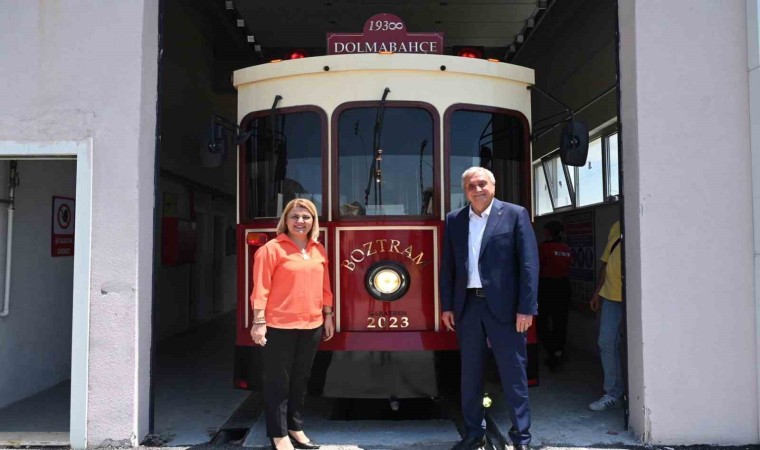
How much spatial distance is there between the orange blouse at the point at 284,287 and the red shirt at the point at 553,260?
3.41 meters

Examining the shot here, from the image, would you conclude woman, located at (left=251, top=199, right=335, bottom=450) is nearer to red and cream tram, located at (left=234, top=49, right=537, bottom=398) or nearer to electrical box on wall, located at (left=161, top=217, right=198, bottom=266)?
red and cream tram, located at (left=234, top=49, right=537, bottom=398)

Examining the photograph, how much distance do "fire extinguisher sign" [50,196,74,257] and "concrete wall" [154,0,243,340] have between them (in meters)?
1.89

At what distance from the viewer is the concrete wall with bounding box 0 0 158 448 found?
4.24 m

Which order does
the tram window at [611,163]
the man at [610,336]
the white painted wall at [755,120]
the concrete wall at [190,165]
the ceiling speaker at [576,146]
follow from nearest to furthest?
1. the white painted wall at [755,120]
2. the ceiling speaker at [576,146]
3. the man at [610,336]
4. the tram window at [611,163]
5. the concrete wall at [190,165]

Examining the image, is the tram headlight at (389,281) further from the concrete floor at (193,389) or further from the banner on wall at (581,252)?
the banner on wall at (581,252)

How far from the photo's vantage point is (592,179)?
821 centimetres

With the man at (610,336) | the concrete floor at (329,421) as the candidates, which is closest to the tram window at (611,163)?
the concrete floor at (329,421)

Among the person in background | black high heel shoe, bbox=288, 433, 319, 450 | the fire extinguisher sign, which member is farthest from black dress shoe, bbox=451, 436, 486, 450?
the fire extinguisher sign

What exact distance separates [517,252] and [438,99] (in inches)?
51.7

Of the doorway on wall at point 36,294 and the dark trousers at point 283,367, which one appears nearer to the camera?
the dark trousers at point 283,367

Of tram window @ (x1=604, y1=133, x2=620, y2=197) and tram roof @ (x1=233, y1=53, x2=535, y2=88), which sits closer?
tram roof @ (x1=233, y1=53, x2=535, y2=88)

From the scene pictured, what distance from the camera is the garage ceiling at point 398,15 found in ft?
27.6

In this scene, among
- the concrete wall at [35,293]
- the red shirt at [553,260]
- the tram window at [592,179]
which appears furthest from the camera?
the tram window at [592,179]

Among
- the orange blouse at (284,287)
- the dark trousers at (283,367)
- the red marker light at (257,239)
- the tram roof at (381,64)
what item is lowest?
the dark trousers at (283,367)
